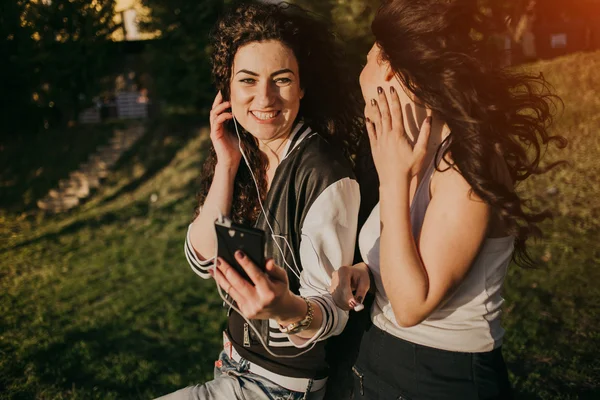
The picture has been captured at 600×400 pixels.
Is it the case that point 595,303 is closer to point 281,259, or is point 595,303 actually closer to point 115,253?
point 281,259

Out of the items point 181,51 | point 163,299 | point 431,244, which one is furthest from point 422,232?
point 181,51

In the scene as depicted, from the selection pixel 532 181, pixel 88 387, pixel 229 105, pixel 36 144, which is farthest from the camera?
pixel 36 144

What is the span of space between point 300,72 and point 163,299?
5.64 meters

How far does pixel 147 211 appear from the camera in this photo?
43.4 ft

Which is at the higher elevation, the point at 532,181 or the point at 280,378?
the point at 280,378

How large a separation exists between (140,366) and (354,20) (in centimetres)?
440

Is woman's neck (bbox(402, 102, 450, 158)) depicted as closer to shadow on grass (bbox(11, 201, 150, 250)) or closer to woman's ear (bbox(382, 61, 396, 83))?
woman's ear (bbox(382, 61, 396, 83))

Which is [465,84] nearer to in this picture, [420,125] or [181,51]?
[420,125]

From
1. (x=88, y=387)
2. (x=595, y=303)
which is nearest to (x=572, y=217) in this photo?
(x=595, y=303)

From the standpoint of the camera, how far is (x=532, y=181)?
327 inches

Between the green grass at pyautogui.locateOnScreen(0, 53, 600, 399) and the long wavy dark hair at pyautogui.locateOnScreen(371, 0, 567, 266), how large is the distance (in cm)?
282

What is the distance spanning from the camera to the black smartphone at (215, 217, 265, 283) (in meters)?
1.58

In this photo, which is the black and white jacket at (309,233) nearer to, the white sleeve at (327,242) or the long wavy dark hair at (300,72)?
the white sleeve at (327,242)

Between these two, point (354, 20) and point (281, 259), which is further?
point (354, 20)
